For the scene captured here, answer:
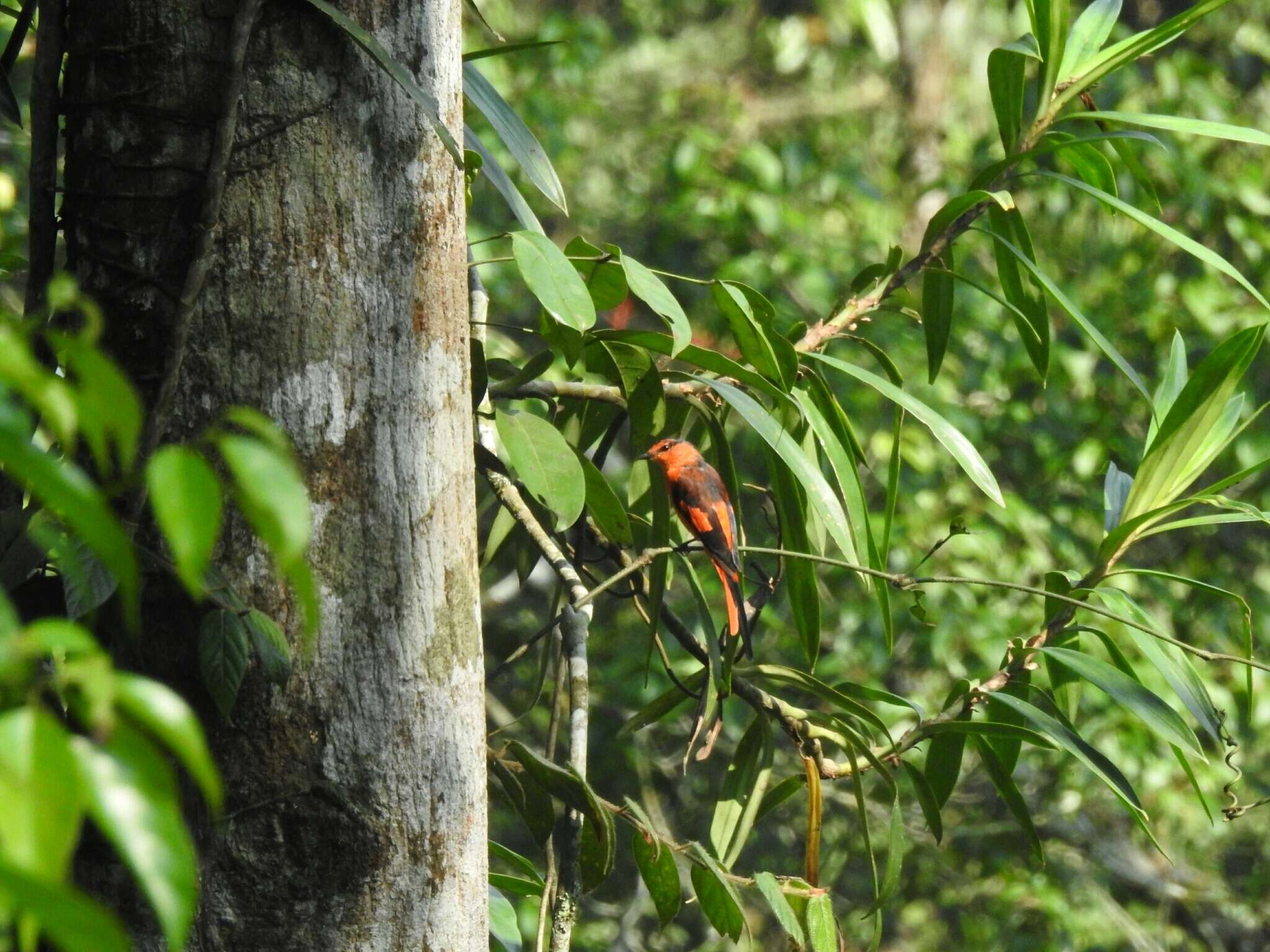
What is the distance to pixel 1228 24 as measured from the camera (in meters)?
5.54

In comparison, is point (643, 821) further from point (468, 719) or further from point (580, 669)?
point (468, 719)

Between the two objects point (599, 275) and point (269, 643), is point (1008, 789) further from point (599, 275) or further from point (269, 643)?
point (269, 643)

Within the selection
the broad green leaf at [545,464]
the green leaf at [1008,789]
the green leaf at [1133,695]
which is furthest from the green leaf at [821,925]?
the broad green leaf at [545,464]

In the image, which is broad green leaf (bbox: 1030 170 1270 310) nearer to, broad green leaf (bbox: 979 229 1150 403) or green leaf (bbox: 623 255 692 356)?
broad green leaf (bbox: 979 229 1150 403)

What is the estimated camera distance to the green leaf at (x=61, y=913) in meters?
0.34

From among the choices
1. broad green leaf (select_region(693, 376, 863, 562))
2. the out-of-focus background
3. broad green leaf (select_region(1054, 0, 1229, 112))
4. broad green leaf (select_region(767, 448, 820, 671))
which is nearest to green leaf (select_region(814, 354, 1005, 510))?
broad green leaf (select_region(693, 376, 863, 562))

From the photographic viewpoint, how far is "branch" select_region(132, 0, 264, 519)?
0.90 m

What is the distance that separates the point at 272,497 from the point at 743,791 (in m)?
1.30

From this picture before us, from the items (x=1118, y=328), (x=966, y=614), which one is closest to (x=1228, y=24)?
(x=1118, y=328)

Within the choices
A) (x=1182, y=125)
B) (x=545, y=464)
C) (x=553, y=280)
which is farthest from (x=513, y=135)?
(x=1182, y=125)

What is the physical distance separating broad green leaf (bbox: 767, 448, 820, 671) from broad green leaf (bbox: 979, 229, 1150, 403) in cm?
36

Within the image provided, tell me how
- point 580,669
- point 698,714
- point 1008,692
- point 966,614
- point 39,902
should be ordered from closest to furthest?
point 39,902 < point 580,669 < point 698,714 < point 1008,692 < point 966,614

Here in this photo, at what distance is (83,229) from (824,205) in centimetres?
452

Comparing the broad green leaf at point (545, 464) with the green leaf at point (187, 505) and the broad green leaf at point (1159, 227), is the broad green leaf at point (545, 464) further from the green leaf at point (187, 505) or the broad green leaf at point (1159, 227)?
the green leaf at point (187, 505)
